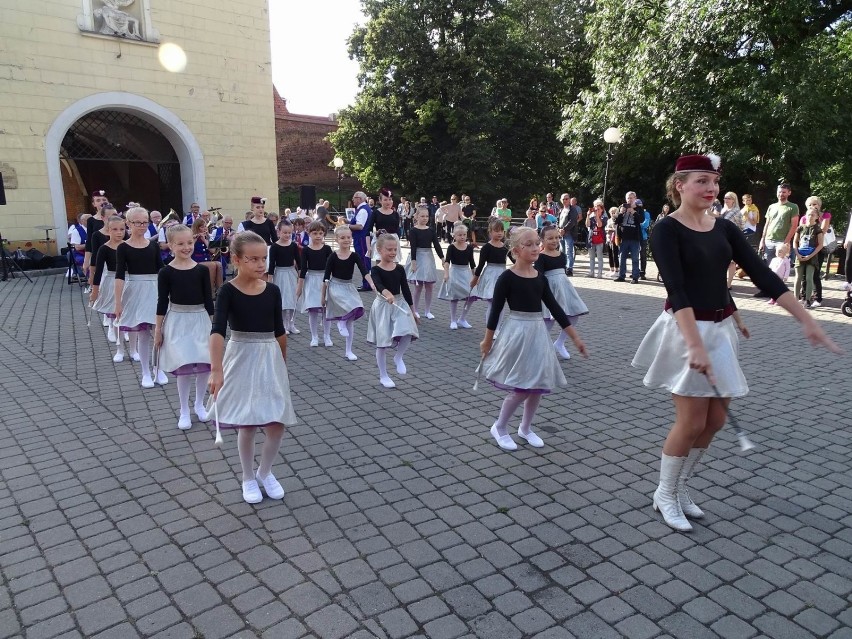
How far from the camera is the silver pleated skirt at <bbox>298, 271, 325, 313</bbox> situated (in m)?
9.06

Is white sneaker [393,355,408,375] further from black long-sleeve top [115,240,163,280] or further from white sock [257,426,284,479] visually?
white sock [257,426,284,479]

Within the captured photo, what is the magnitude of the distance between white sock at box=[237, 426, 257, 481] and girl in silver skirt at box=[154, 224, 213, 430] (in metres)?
1.58

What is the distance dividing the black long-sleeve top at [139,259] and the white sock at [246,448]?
353cm

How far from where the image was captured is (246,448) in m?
4.26

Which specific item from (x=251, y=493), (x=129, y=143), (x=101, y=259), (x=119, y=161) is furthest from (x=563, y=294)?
(x=119, y=161)

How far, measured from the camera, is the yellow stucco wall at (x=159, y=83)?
1722cm

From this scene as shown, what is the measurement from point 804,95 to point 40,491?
17246 millimetres

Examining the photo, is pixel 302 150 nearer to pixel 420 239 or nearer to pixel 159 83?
pixel 159 83

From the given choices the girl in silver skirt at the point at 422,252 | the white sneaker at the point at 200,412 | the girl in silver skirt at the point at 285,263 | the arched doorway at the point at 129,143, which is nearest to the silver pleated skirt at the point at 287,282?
the girl in silver skirt at the point at 285,263

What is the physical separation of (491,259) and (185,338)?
4831 mm

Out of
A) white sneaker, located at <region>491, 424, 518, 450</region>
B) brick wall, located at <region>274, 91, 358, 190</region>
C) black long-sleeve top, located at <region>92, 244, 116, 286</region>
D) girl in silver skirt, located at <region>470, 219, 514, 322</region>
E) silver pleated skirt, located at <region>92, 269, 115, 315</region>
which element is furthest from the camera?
brick wall, located at <region>274, 91, 358, 190</region>

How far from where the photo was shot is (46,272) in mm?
17609

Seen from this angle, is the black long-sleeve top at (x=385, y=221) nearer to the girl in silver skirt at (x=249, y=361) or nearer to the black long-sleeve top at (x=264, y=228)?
the black long-sleeve top at (x=264, y=228)

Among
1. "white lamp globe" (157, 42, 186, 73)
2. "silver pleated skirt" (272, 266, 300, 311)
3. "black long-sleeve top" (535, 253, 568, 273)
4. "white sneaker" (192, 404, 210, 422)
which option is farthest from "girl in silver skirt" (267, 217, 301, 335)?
"white lamp globe" (157, 42, 186, 73)
